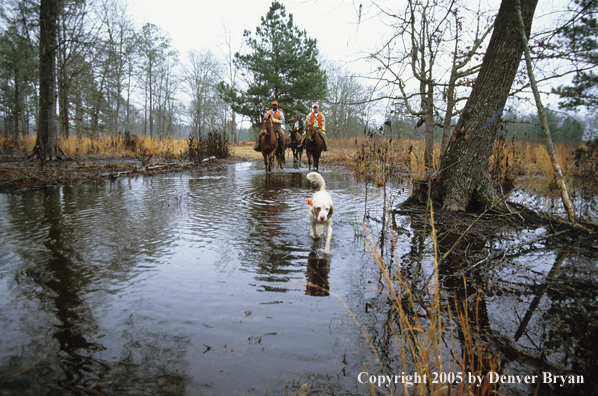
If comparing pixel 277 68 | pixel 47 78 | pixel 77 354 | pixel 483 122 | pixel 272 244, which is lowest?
pixel 77 354

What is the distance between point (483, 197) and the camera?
535 centimetres

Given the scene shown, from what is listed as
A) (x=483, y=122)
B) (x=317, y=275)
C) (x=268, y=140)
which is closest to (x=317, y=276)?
(x=317, y=275)

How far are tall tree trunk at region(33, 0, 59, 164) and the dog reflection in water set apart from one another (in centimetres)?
1278

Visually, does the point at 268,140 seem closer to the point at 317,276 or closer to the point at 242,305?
the point at 317,276

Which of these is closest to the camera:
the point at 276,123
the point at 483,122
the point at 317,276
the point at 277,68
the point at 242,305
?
the point at 242,305

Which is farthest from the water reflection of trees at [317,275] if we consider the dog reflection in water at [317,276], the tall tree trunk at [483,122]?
the tall tree trunk at [483,122]

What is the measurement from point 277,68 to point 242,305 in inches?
1134

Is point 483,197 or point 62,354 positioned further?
point 483,197

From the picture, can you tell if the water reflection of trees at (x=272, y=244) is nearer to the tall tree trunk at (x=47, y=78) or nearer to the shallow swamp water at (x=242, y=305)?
the shallow swamp water at (x=242, y=305)

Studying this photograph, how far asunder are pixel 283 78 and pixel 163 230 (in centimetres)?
2644

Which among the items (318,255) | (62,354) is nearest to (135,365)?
(62,354)

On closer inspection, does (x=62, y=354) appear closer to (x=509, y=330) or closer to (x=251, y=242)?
(x=251, y=242)

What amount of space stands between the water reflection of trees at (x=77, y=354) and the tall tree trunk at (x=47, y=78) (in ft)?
38.0

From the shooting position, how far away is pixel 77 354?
78.2 inches
